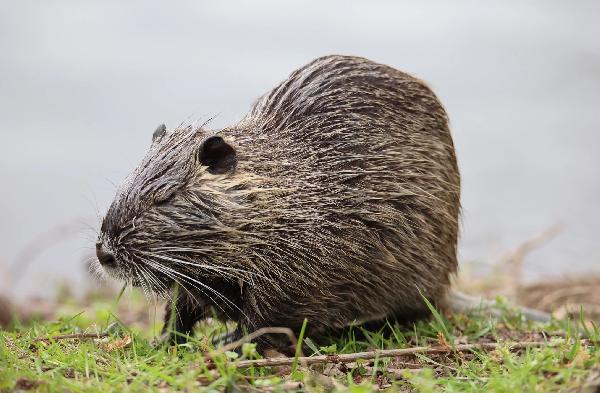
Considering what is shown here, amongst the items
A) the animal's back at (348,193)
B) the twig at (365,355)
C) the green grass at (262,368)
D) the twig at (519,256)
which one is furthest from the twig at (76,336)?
the twig at (519,256)

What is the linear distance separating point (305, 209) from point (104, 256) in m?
1.17

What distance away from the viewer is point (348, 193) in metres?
4.70

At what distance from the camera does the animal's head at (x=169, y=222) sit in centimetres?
425

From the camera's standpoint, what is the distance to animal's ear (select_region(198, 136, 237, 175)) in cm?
440

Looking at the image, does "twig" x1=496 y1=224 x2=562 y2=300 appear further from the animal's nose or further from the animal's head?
→ the animal's nose

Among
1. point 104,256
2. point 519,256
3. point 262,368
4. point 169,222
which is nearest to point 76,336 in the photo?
point 104,256

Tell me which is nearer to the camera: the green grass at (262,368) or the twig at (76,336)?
the green grass at (262,368)

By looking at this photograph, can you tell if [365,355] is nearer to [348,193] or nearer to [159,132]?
[348,193]

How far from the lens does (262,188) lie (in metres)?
4.47

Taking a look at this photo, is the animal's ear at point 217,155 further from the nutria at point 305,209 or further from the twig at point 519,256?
the twig at point 519,256

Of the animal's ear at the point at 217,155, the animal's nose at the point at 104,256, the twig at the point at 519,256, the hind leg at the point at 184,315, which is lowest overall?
the twig at the point at 519,256

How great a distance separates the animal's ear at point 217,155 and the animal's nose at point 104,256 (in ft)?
2.38

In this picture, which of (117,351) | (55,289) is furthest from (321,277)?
(55,289)

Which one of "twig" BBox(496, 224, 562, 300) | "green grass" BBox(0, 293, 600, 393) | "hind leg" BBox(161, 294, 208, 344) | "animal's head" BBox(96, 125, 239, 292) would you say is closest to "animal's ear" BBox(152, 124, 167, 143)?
"animal's head" BBox(96, 125, 239, 292)
